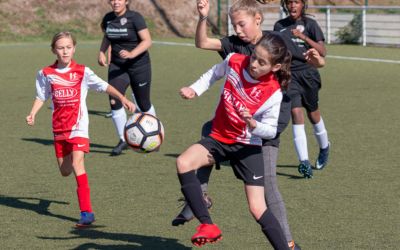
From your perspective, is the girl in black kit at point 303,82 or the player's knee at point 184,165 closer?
the player's knee at point 184,165

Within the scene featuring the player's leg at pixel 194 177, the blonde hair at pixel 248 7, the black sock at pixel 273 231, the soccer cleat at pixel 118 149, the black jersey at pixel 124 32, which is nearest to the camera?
the black sock at pixel 273 231

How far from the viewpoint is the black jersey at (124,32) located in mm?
11516

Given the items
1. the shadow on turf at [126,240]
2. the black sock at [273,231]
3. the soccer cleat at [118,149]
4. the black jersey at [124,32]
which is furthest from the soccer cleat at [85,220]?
the black jersey at [124,32]

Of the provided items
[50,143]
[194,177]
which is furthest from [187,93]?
[50,143]

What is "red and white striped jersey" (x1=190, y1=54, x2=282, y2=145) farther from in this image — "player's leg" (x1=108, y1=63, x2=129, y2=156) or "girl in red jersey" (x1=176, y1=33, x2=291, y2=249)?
"player's leg" (x1=108, y1=63, x2=129, y2=156)

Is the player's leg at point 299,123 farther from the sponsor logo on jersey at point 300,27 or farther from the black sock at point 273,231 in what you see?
the black sock at point 273,231

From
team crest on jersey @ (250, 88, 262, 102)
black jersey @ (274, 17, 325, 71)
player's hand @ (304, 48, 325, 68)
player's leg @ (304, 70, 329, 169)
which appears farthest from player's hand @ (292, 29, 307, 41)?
team crest on jersey @ (250, 88, 262, 102)

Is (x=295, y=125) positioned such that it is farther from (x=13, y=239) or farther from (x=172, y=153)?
(x=13, y=239)

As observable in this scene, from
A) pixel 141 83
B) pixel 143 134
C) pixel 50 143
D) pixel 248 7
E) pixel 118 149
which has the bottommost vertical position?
pixel 50 143

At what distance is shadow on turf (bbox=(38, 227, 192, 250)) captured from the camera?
6859 mm

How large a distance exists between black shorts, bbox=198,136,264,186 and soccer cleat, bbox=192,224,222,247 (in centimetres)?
45

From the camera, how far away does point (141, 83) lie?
11672mm

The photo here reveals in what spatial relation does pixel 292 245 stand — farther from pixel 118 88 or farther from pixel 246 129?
pixel 118 88

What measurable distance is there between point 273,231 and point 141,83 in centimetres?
595
